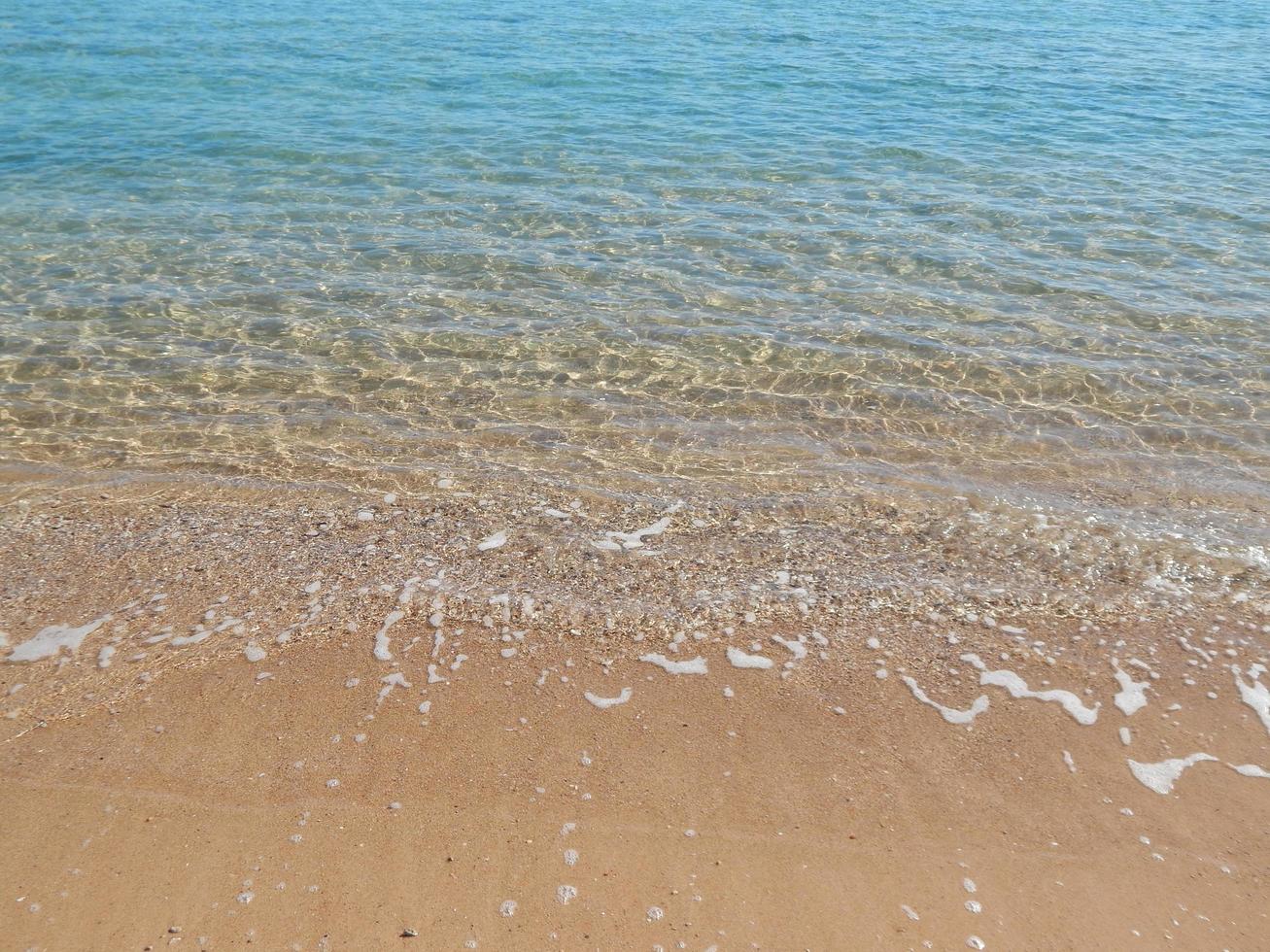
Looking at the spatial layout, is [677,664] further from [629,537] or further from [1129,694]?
[1129,694]

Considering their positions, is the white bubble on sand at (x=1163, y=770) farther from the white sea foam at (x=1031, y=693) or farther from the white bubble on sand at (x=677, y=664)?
the white bubble on sand at (x=677, y=664)

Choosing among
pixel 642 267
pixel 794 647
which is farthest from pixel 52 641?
pixel 642 267

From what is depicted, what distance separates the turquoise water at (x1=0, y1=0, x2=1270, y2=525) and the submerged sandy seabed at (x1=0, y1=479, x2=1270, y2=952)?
3.41 feet

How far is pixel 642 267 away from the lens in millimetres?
10078

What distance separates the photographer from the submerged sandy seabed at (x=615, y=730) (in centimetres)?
374

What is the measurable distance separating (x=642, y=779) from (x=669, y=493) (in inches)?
102

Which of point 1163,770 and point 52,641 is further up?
point 1163,770

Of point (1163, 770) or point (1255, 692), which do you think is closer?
point (1163, 770)

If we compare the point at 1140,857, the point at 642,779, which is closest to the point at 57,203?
the point at 642,779

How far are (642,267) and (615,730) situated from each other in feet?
21.3

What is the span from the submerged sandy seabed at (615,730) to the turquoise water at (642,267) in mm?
1038

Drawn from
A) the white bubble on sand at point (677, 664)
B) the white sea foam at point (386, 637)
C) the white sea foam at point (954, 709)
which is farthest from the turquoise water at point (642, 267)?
the white sea foam at point (954, 709)

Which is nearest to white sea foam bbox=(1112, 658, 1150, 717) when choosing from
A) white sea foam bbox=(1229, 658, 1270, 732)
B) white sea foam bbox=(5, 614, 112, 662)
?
white sea foam bbox=(1229, 658, 1270, 732)

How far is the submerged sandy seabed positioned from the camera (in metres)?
3.74
